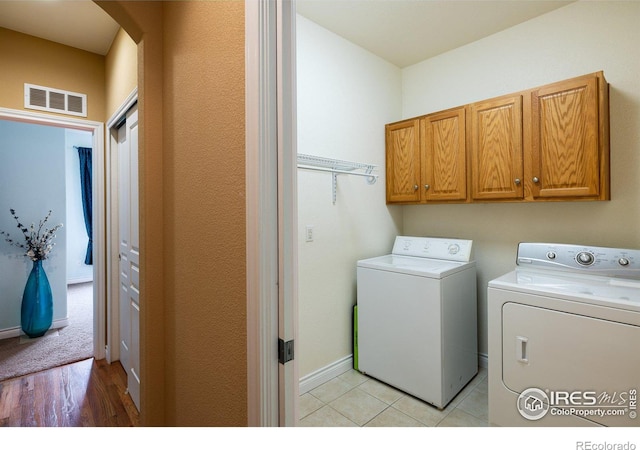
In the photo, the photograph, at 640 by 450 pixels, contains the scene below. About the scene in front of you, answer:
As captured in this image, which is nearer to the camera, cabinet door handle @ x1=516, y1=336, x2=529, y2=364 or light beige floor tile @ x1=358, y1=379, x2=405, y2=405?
cabinet door handle @ x1=516, y1=336, x2=529, y2=364

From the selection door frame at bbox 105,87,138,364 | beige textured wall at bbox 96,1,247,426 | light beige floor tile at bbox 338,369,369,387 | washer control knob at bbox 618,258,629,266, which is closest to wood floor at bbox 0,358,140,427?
door frame at bbox 105,87,138,364

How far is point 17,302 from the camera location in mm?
3389

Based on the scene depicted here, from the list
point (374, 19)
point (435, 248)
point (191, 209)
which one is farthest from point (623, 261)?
point (191, 209)

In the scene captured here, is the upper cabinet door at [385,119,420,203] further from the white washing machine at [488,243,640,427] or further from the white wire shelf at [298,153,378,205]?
the white washing machine at [488,243,640,427]

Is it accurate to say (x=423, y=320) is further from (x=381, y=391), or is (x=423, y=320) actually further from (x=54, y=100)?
(x=54, y=100)

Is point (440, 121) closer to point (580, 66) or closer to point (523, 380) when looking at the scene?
point (580, 66)

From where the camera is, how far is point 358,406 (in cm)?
213

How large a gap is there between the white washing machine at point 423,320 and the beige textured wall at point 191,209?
4.75 ft

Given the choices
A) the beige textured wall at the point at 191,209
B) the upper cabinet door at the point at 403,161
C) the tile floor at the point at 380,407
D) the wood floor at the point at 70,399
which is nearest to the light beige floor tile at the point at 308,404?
the tile floor at the point at 380,407

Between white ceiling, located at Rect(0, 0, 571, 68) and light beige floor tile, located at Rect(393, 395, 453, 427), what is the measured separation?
8.84 feet

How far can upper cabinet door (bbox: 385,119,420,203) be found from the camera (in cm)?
266
